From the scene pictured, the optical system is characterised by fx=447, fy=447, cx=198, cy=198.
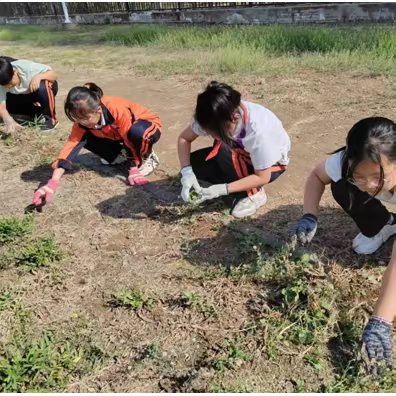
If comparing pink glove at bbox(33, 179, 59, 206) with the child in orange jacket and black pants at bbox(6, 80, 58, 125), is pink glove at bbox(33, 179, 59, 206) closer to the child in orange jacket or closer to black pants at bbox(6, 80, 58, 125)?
the child in orange jacket

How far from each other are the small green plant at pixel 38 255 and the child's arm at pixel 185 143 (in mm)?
907

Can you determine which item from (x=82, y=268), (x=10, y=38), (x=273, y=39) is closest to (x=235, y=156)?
(x=82, y=268)

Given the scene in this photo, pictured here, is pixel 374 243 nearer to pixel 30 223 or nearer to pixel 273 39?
pixel 30 223

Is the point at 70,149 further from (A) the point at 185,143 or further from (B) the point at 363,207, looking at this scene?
(B) the point at 363,207

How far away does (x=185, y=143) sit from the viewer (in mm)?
2727

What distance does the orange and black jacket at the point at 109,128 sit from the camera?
9.98 ft

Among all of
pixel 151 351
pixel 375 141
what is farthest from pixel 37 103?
pixel 375 141

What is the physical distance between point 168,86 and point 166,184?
253 centimetres

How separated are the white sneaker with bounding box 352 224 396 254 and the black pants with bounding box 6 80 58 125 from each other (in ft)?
10.4

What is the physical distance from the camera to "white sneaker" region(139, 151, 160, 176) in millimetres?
3256

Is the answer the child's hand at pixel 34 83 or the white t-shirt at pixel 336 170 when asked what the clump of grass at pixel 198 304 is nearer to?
the white t-shirt at pixel 336 170

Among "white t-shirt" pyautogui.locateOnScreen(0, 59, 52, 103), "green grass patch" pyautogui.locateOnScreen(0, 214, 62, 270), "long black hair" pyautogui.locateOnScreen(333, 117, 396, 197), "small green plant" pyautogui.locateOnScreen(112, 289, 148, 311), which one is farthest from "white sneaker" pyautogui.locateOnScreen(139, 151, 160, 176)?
"long black hair" pyautogui.locateOnScreen(333, 117, 396, 197)

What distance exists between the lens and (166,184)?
315 cm

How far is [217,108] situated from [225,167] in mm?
601
